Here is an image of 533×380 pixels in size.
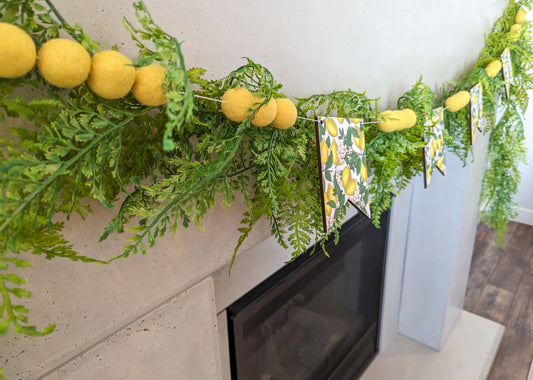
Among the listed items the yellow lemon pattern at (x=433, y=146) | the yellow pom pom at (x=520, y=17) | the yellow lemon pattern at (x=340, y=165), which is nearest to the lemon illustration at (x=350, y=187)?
the yellow lemon pattern at (x=340, y=165)

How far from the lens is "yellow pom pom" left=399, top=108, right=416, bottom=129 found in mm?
748

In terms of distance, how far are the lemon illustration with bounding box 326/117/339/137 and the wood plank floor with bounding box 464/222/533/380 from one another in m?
1.78

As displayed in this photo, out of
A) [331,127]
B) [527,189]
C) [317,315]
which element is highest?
[331,127]

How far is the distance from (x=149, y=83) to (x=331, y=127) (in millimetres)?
307

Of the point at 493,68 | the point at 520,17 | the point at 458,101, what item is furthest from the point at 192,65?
the point at 520,17

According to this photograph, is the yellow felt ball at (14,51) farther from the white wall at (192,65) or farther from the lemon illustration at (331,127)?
the lemon illustration at (331,127)

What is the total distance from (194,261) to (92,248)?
16 centimetres

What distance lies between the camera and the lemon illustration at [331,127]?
0.56m

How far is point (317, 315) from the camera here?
1164 millimetres

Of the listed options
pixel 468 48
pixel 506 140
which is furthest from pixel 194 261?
pixel 506 140

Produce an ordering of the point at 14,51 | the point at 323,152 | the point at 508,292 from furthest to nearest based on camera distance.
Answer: the point at 508,292 < the point at 323,152 < the point at 14,51

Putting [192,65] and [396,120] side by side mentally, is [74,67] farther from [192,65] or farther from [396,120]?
[396,120]

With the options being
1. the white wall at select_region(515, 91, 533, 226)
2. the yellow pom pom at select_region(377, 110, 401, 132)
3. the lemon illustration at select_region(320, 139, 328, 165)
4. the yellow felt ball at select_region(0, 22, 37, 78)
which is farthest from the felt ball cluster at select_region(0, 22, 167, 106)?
the white wall at select_region(515, 91, 533, 226)

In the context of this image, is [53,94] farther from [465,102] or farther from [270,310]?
[465,102]
